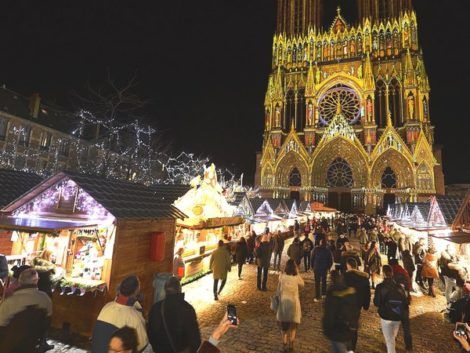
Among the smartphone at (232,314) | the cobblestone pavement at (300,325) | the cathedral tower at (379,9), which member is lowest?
the cobblestone pavement at (300,325)

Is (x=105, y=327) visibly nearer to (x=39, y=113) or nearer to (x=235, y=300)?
(x=235, y=300)

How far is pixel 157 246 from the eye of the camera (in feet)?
21.7

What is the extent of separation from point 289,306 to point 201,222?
6404mm

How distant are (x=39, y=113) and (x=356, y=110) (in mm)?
44755

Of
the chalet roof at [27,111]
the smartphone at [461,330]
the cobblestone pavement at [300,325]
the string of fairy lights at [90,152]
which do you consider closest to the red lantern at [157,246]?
the cobblestone pavement at [300,325]

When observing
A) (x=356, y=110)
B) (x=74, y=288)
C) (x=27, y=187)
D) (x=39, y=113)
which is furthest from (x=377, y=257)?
(x=356, y=110)

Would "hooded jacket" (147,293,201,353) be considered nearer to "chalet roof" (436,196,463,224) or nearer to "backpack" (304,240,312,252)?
"backpack" (304,240,312,252)

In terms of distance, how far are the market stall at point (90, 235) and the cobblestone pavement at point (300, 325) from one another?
2.93 feet

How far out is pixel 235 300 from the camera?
26.0 feet

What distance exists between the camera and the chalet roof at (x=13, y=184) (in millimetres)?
8312

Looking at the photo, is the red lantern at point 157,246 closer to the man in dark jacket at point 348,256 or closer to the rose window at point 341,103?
the man in dark jacket at point 348,256

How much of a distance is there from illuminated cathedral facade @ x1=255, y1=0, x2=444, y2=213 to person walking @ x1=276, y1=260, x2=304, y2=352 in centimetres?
3705

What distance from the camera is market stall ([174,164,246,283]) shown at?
34.3ft

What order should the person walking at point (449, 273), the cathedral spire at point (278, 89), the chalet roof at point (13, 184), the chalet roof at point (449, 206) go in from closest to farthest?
the person walking at point (449, 273) < the chalet roof at point (13, 184) < the chalet roof at point (449, 206) < the cathedral spire at point (278, 89)
